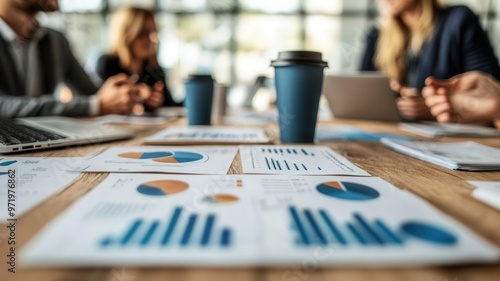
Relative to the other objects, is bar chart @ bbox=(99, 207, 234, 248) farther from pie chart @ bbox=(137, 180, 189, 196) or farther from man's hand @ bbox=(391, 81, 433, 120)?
man's hand @ bbox=(391, 81, 433, 120)

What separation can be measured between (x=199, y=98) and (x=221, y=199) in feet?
2.37

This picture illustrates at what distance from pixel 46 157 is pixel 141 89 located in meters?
0.92

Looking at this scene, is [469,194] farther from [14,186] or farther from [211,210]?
[14,186]

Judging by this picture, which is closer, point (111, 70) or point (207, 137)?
point (207, 137)

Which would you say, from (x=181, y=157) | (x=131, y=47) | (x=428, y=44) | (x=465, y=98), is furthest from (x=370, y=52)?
(x=181, y=157)

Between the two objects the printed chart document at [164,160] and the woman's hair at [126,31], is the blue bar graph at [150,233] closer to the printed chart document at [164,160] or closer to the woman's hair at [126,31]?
the printed chart document at [164,160]

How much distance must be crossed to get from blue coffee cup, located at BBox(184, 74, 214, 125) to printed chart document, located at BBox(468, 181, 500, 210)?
2.47 feet

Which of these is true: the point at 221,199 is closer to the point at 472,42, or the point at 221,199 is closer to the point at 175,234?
the point at 175,234

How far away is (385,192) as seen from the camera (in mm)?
393

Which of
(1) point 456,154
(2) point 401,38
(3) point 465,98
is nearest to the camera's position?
(1) point 456,154

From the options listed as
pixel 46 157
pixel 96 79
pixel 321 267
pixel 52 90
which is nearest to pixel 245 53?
pixel 96 79

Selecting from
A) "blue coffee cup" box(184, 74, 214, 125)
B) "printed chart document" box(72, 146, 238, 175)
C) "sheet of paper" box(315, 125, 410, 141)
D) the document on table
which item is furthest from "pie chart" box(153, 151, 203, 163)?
"blue coffee cup" box(184, 74, 214, 125)

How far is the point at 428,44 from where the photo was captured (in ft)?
5.75

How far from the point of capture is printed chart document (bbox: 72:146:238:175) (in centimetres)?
49
